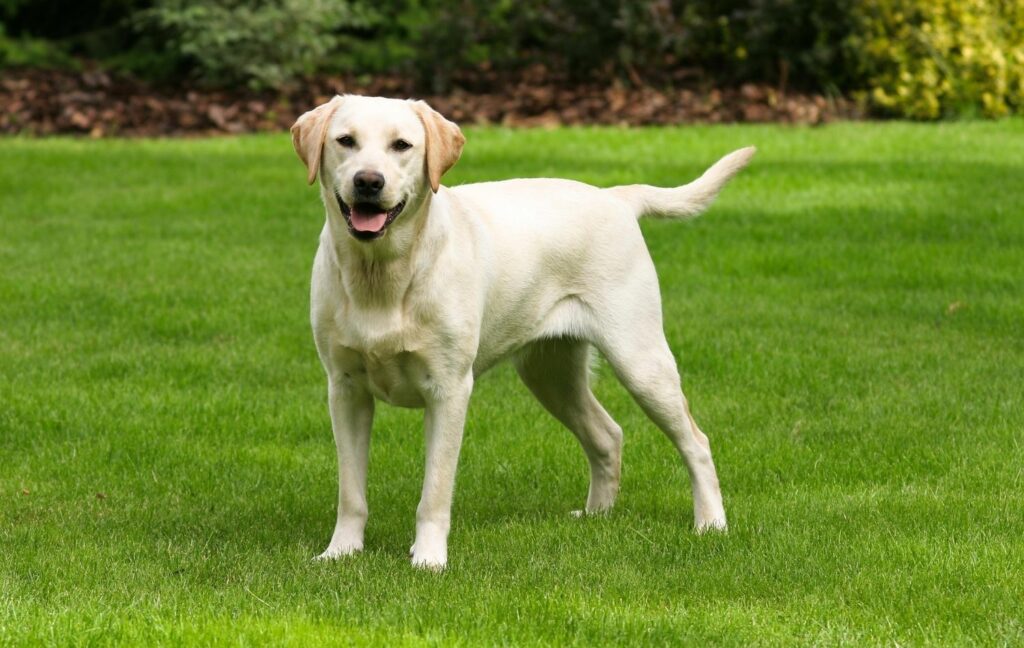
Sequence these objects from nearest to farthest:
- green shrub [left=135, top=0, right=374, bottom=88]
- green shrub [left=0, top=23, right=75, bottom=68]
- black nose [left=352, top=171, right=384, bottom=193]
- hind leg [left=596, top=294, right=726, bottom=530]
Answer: black nose [left=352, top=171, right=384, bottom=193] < hind leg [left=596, top=294, right=726, bottom=530] < green shrub [left=135, top=0, right=374, bottom=88] < green shrub [left=0, top=23, right=75, bottom=68]

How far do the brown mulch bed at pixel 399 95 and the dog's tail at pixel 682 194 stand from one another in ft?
30.1

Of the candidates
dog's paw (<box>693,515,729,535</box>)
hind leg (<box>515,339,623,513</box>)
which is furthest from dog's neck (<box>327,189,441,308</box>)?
dog's paw (<box>693,515,729,535</box>)

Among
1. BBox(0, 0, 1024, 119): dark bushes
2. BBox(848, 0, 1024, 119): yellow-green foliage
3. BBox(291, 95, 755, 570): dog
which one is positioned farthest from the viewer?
BBox(0, 0, 1024, 119): dark bushes

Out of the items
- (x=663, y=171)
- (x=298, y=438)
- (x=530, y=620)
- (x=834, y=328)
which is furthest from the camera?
(x=663, y=171)

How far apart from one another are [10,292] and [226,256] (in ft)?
4.93

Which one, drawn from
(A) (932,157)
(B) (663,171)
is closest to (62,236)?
(B) (663,171)

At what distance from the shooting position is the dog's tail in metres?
6.10

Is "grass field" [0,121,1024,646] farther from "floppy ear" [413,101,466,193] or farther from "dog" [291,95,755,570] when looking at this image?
"floppy ear" [413,101,466,193]

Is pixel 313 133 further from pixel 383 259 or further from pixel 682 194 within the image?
pixel 682 194

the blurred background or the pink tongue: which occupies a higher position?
the pink tongue

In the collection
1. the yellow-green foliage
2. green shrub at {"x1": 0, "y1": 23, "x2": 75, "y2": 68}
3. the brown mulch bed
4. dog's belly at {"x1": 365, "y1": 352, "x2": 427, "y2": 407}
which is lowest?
green shrub at {"x1": 0, "y1": 23, "x2": 75, "y2": 68}

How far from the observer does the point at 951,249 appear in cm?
1016

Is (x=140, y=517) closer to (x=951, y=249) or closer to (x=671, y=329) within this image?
(x=671, y=329)

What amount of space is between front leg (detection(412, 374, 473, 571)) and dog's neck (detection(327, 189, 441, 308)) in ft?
1.25
